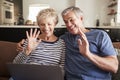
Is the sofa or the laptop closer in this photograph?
the laptop

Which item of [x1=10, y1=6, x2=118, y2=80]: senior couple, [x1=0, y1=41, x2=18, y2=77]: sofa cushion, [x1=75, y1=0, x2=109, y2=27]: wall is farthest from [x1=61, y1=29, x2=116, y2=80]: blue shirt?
[x1=75, y1=0, x2=109, y2=27]: wall

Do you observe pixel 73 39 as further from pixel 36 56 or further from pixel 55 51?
pixel 36 56

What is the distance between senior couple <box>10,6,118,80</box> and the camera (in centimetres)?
125

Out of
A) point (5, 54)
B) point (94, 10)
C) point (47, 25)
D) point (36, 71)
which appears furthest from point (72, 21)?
point (94, 10)

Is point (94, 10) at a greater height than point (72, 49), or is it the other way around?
point (94, 10)

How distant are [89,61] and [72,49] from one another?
0.51ft

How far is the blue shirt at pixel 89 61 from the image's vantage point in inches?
50.4

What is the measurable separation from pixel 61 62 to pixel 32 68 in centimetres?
34

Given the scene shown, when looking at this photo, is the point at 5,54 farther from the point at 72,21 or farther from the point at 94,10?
the point at 94,10

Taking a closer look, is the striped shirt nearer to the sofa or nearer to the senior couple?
the senior couple

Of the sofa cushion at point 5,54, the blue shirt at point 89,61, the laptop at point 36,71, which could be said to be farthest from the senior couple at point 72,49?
the sofa cushion at point 5,54

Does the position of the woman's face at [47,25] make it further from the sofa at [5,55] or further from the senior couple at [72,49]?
the sofa at [5,55]

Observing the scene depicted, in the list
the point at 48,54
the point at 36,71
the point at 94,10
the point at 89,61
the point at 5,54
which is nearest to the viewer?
the point at 36,71

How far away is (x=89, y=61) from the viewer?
1.31 m
